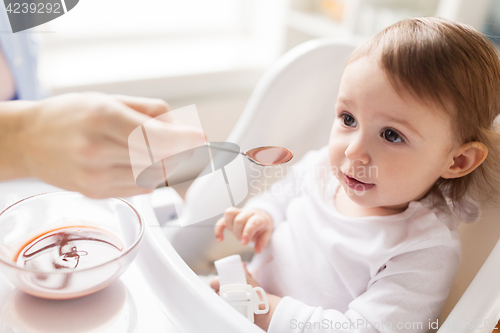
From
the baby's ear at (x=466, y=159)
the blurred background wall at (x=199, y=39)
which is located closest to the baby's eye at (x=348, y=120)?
the baby's ear at (x=466, y=159)

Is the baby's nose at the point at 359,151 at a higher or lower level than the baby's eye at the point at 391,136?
lower

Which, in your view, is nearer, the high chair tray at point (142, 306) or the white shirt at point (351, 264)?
the high chair tray at point (142, 306)

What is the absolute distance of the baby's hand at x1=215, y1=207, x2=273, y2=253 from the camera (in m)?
0.56

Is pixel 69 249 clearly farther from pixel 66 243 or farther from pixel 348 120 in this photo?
pixel 348 120

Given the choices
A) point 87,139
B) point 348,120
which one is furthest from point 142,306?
point 348,120

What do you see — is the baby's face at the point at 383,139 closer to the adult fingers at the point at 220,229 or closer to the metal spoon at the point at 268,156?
the metal spoon at the point at 268,156

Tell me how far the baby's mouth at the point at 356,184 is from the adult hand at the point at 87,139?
0.76ft

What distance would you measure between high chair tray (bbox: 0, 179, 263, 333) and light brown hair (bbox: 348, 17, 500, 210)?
0.28 m

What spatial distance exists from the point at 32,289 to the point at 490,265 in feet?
1.36

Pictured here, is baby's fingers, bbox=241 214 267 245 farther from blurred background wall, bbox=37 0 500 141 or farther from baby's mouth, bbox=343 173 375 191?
blurred background wall, bbox=37 0 500 141

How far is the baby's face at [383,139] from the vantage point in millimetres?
397

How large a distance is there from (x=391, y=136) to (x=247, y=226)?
24 centimetres

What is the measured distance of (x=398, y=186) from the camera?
1.45 feet

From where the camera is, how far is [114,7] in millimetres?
948
